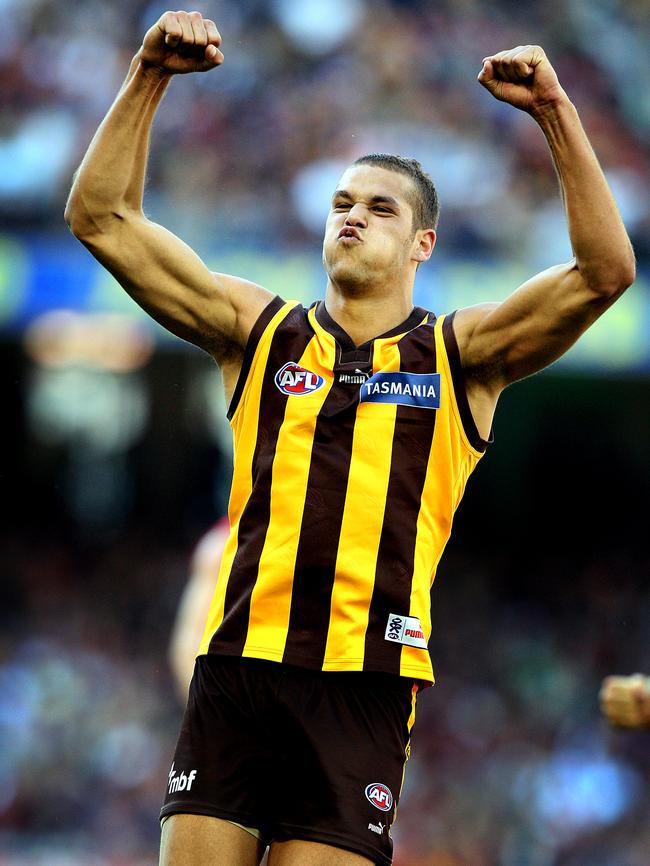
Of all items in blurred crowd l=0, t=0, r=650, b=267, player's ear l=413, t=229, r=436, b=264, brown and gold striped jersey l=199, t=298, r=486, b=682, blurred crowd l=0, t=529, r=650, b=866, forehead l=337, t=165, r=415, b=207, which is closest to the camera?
brown and gold striped jersey l=199, t=298, r=486, b=682

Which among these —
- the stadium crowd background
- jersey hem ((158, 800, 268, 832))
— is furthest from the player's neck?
the stadium crowd background

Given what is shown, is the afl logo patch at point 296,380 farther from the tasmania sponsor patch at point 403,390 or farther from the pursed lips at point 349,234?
the pursed lips at point 349,234

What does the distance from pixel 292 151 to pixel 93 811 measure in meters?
6.21

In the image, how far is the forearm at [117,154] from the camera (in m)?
3.67

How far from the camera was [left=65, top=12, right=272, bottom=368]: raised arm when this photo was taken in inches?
142

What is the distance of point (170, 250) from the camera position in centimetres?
377

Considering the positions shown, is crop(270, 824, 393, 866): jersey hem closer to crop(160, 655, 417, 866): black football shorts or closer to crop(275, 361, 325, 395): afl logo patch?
crop(160, 655, 417, 866): black football shorts

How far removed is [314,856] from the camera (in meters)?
3.26

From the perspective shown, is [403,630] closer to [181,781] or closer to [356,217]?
[181,781]

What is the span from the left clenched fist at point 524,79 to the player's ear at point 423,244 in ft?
2.06

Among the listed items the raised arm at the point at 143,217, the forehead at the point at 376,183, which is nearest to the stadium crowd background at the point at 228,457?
the forehead at the point at 376,183

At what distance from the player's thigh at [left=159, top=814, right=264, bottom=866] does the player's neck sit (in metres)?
1.45

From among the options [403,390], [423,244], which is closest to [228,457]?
[423,244]

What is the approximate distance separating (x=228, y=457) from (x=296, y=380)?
10.9 meters
